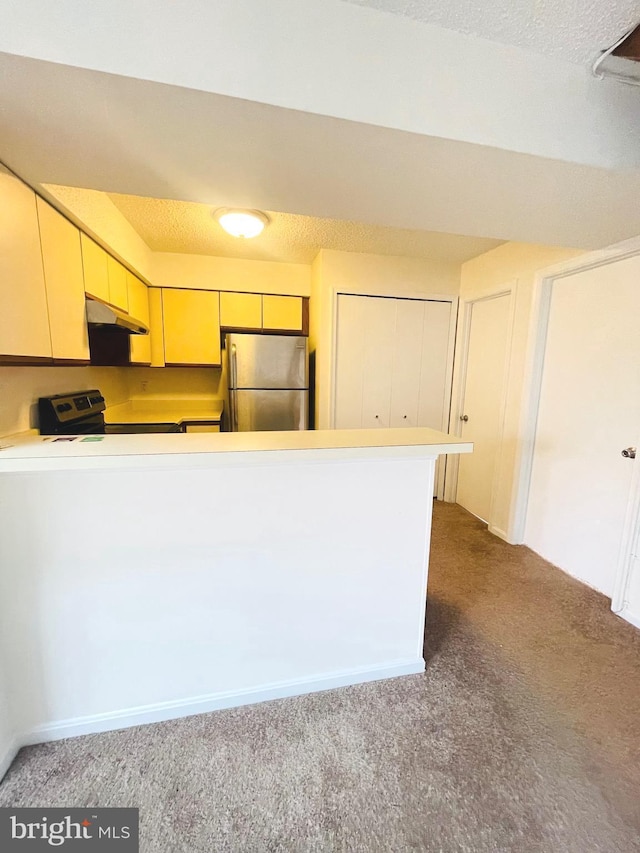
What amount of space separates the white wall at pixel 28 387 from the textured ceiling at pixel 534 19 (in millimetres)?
1878

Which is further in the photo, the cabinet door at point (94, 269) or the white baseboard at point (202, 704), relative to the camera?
the cabinet door at point (94, 269)

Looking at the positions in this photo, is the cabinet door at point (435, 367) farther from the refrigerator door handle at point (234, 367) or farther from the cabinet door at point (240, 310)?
the refrigerator door handle at point (234, 367)

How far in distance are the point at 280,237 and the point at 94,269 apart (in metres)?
1.46

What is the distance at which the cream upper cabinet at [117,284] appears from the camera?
91.5 inches

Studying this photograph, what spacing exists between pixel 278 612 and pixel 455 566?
1.62 metres

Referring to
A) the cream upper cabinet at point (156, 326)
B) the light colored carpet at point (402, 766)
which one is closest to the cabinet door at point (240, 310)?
the cream upper cabinet at point (156, 326)

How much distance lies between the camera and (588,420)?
7.46 feet

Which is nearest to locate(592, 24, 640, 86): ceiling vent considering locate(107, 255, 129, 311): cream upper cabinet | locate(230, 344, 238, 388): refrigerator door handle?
locate(107, 255, 129, 311): cream upper cabinet

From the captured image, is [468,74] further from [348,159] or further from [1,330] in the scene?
[1,330]

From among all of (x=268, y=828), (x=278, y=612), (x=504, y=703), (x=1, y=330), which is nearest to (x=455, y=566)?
(x=504, y=703)

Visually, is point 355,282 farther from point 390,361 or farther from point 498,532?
point 498,532

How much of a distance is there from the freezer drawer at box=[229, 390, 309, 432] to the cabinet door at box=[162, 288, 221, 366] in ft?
1.95

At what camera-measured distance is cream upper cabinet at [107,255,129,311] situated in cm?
232

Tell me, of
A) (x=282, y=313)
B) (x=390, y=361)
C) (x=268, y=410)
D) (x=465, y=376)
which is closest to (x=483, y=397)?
Result: (x=465, y=376)
